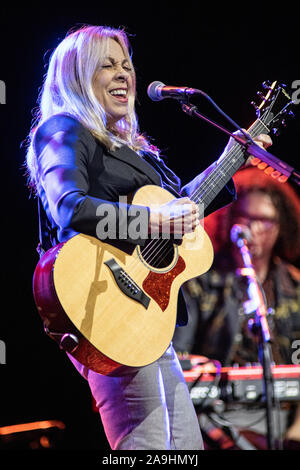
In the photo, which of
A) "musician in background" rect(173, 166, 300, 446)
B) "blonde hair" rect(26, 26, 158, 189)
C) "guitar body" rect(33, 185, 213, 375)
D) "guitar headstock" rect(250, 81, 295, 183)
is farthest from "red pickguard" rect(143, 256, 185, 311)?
"musician in background" rect(173, 166, 300, 446)

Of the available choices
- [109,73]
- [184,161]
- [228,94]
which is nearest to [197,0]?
[228,94]

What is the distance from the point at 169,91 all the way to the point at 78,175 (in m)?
0.72

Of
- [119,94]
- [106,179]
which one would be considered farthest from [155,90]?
[106,179]

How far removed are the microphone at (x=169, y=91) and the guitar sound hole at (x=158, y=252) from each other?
67cm

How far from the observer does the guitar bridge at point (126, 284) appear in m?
1.78

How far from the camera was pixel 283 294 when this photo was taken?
16.6 ft

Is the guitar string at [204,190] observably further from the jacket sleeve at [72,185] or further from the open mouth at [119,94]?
the open mouth at [119,94]

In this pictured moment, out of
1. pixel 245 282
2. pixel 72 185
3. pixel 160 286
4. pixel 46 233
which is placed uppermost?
pixel 72 185

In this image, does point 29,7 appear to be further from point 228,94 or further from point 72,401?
point 72,401

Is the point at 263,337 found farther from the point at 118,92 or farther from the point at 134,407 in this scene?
the point at 118,92

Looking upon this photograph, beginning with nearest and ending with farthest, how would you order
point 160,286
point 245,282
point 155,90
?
point 160,286
point 155,90
point 245,282

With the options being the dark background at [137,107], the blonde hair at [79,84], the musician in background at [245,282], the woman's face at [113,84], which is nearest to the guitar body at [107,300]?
the blonde hair at [79,84]

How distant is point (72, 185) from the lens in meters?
1.78

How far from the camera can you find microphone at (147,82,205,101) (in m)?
2.22
